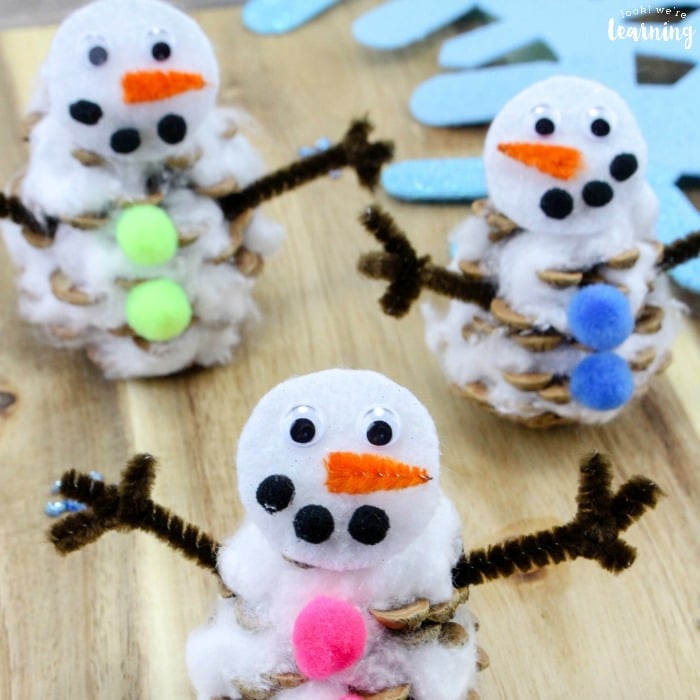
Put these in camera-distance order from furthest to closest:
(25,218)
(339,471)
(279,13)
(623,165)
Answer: (279,13)
(25,218)
(623,165)
(339,471)

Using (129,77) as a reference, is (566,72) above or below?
below

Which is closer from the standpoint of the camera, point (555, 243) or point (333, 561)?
point (333, 561)

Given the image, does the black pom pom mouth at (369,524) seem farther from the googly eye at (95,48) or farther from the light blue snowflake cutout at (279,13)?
the light blue snowflake cutout at (279,13)

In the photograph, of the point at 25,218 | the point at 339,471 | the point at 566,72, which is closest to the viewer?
the point at 339,471

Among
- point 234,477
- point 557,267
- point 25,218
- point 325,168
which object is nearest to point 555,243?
point 557,267

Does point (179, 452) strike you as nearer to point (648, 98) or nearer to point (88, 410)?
point (88, 410)

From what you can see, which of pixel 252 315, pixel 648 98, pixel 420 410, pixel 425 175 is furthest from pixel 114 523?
pixel 648 98

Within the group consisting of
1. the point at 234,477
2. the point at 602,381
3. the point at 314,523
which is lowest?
the point at 234,477

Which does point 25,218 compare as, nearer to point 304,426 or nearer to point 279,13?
point 304,426
